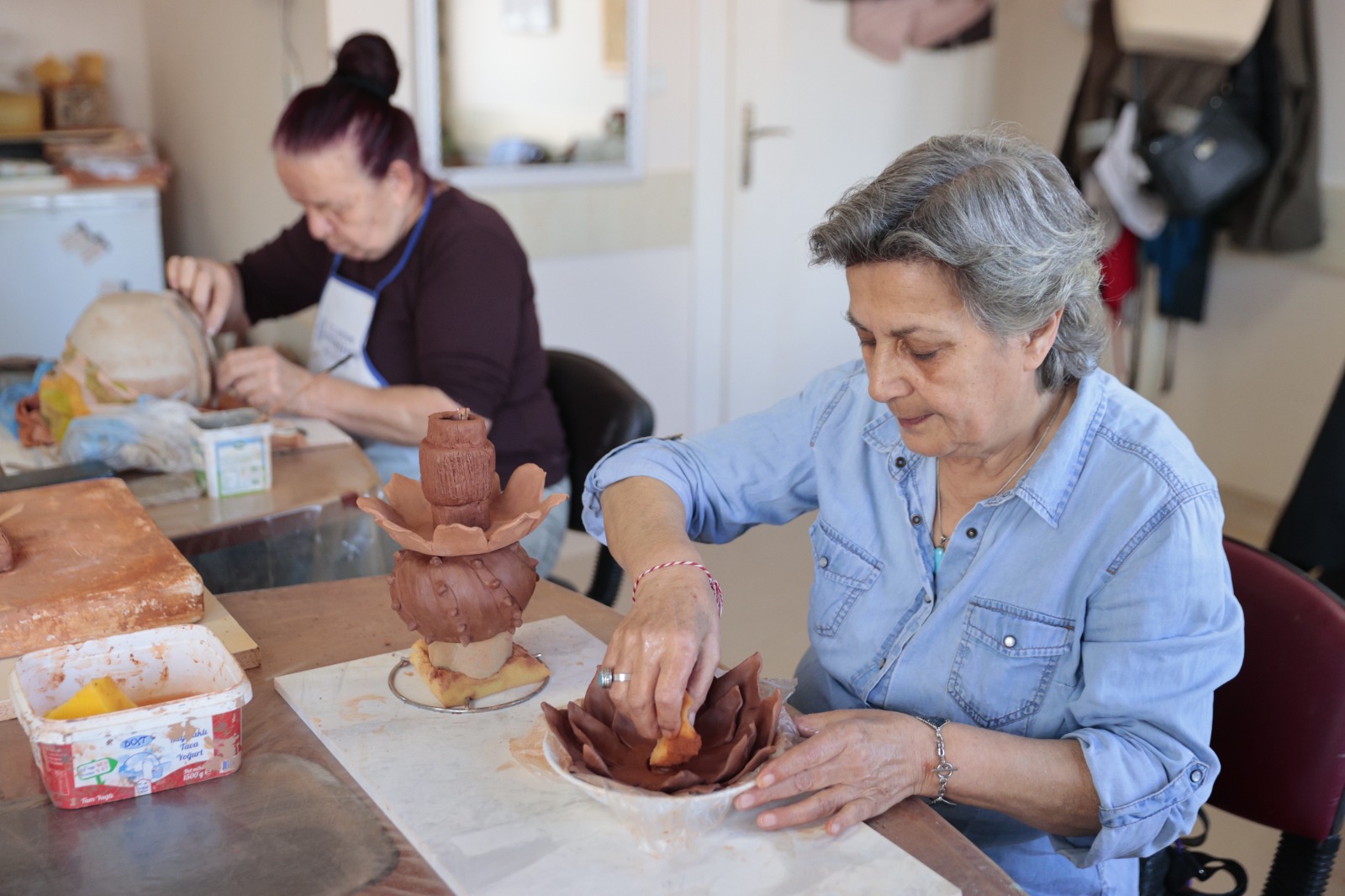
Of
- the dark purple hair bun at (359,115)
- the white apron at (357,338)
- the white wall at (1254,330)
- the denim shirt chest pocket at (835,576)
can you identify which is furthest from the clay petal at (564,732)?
the white wall at (1254,330)

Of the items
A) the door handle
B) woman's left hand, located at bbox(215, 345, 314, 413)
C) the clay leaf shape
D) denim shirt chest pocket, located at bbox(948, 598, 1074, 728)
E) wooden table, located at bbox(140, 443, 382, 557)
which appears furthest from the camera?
the door handle

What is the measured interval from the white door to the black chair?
6.36ft

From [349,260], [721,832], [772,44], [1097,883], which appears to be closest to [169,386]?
[349,260]

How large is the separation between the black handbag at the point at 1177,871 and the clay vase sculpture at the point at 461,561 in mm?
805

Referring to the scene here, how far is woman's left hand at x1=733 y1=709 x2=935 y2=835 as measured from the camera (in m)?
1.10

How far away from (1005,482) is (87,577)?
1.06 metres

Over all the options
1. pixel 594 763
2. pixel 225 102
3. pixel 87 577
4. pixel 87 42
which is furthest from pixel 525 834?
pixel 87 42

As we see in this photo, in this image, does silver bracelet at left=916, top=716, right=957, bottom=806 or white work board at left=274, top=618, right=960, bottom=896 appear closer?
white work board at left=274, top=618, right=960, bottom=896

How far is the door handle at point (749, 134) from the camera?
423 cm

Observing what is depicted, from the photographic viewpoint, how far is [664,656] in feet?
3.89

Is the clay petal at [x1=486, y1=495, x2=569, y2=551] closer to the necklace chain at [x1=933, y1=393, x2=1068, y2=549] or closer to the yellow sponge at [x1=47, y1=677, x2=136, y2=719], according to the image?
the yellow sponge at [x1=47, y1=677, x2=136, y2=719]

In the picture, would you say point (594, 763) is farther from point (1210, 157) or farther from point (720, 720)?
point (1210, 157)

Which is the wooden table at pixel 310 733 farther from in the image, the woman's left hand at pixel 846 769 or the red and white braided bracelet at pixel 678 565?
the red and white braided bracelet at pixel 678 565

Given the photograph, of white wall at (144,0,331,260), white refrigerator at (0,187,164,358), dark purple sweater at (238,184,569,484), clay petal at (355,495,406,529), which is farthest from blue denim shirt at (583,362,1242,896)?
white refrigerator at (0,187,164,358)
